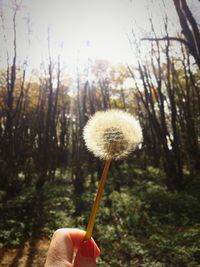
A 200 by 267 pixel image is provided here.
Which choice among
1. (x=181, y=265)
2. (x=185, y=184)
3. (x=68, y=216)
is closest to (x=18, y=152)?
(x=68, y=216)

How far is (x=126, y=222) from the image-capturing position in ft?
31.8

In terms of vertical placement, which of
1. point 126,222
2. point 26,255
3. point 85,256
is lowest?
point 26,255

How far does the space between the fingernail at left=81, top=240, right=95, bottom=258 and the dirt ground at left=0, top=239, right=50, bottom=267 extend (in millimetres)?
7091

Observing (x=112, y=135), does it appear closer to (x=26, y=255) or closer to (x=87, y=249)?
(x=87, y=249)

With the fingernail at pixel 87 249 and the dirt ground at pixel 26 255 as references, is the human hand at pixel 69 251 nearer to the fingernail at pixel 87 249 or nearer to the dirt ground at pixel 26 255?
the fingernail at pixel 87 249

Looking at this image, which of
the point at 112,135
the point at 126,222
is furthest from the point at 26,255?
the point at 112,135

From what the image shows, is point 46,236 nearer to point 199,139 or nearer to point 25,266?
point 25,266

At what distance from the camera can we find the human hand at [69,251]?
105cm

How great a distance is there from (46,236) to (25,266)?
6.03ft

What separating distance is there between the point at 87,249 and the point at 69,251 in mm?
77

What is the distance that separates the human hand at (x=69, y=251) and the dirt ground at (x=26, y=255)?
7053 millimetres

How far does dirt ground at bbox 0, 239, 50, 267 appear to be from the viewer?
7.38 meters

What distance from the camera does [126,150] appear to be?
1420 mm

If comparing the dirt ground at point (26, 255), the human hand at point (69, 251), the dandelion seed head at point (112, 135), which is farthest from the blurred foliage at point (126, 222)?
the human hand at point (69, 251)
